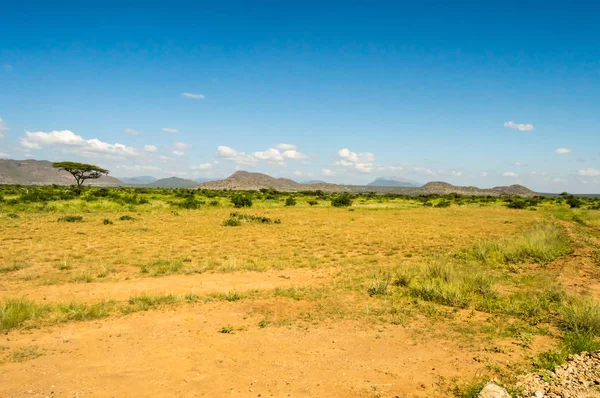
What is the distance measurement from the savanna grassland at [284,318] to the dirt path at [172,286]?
0.27 ft

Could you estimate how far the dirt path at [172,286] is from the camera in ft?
32.7

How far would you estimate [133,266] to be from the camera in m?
13.8

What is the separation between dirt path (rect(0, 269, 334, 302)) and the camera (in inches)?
393

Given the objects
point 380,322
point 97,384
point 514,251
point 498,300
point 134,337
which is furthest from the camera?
point 514,251

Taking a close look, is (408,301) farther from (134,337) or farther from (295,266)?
(134,337)

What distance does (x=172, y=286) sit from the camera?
1116cm

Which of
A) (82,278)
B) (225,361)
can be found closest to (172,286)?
(82,278)

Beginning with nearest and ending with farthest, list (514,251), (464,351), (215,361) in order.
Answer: (215,361)
(464,351)
(514,251)

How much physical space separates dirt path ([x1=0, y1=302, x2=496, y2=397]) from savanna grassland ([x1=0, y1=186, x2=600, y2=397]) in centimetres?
3

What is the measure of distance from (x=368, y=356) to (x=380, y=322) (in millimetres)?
1787

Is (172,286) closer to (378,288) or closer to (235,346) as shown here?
(235,346)

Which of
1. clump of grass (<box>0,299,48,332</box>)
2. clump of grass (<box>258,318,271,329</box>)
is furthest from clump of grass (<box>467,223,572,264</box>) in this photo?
clump of grass (<box>0,299,48,332</box>)

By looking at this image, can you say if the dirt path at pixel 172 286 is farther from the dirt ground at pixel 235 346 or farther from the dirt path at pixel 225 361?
the dirt path at pixel 225 361

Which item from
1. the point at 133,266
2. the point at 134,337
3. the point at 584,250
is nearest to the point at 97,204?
the point at 133,266
